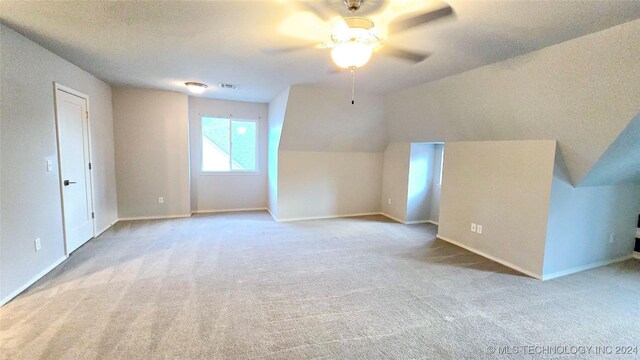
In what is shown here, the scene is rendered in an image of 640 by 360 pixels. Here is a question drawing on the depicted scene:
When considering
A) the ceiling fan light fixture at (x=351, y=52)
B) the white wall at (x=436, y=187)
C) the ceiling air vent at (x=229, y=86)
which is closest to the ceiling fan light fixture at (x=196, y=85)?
the ceiling air vent at (x=229, y=86)

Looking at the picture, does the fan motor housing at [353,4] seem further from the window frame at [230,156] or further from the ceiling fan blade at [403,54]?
the window frame at [230,156]

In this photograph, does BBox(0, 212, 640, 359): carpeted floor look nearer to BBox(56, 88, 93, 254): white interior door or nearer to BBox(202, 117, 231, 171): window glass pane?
BBox(56, 88, 93, 254): white interior door

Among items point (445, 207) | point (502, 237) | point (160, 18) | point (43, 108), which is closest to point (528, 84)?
point (502, 237)

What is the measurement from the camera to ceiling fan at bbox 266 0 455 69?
1.85m

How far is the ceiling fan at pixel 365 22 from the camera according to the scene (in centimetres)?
185

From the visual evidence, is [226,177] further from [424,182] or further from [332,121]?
[424,182]

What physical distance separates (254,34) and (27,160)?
2.41 metres

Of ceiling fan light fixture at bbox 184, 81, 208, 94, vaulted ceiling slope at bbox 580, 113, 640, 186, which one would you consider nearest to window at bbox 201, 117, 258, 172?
ceiling fan light fixture at bbox 184, 81, 208, 94

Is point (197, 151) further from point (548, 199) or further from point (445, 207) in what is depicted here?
point (548, 199)

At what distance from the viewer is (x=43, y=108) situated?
9.30 ft

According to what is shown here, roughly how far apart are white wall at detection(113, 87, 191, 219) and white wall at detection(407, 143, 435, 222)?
4.17 metres

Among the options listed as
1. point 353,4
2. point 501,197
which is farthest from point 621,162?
point 353,4

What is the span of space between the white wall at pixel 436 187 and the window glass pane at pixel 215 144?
4.10 m

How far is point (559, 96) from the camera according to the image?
101 inches
